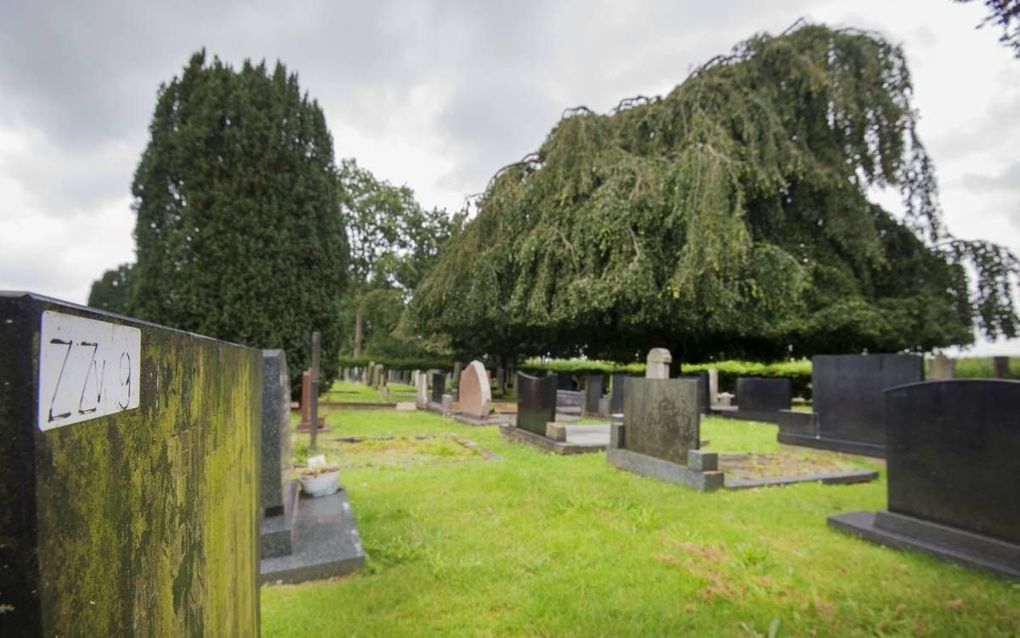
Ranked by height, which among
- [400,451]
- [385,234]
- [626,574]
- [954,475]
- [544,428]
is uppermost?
[385,234]

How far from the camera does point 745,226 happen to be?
46.6 ft

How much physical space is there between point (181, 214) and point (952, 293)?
18.9 meters

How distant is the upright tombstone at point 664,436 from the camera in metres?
5.71

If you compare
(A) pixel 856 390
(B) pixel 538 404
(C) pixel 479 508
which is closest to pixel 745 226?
(A) pixel 856 390

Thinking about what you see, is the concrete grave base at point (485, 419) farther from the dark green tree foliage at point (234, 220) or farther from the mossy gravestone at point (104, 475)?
the mossy gravestone at point (104, 475)

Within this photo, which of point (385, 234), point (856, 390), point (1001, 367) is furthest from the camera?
point (385, 234)

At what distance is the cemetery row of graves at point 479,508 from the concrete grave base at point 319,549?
0.02 metres

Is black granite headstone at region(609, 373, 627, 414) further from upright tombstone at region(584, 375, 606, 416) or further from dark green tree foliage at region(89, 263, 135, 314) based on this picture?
dark green tree foliage at region(89, 263, 135, 314)

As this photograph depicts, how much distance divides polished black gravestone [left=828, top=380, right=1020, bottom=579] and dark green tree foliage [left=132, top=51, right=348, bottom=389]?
10.4 meters

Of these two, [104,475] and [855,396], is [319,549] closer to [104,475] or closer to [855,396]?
[104,475]

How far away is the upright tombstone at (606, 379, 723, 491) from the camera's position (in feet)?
18.7

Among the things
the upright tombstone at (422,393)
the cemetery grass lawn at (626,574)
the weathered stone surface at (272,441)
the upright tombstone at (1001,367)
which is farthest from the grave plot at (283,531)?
the upright tombstone at (1001,367)

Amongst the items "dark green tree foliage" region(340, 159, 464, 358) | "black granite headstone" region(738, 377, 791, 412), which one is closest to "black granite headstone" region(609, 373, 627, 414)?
"black granite headstone" region(738, 377, 791, 412)

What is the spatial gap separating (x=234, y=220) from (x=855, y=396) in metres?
11.2
